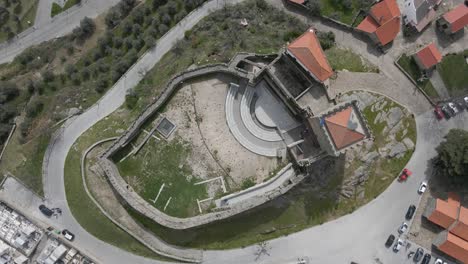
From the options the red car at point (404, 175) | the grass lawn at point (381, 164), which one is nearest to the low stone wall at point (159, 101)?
the grass lawn at point (381, 164)

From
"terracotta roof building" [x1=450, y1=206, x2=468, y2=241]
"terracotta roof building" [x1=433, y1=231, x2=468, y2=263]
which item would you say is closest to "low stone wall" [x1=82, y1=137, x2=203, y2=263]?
"terracotta roof building" [x1=433, y1=231, x2=468, y2=263]

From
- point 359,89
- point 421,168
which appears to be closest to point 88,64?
point 359,89

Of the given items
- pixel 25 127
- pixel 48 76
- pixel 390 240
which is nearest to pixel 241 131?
pixel 390 240

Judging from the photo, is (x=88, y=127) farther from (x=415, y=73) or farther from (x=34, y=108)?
(x=415, y=73)

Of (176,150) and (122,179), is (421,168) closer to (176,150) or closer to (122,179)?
(176,150)

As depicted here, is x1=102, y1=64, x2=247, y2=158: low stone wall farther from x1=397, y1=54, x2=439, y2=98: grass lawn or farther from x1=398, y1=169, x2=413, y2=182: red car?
x1=398, y1=169, x2=413, y2=182: red car

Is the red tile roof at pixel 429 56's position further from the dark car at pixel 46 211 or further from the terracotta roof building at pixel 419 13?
the dark car at pixel 46 211
